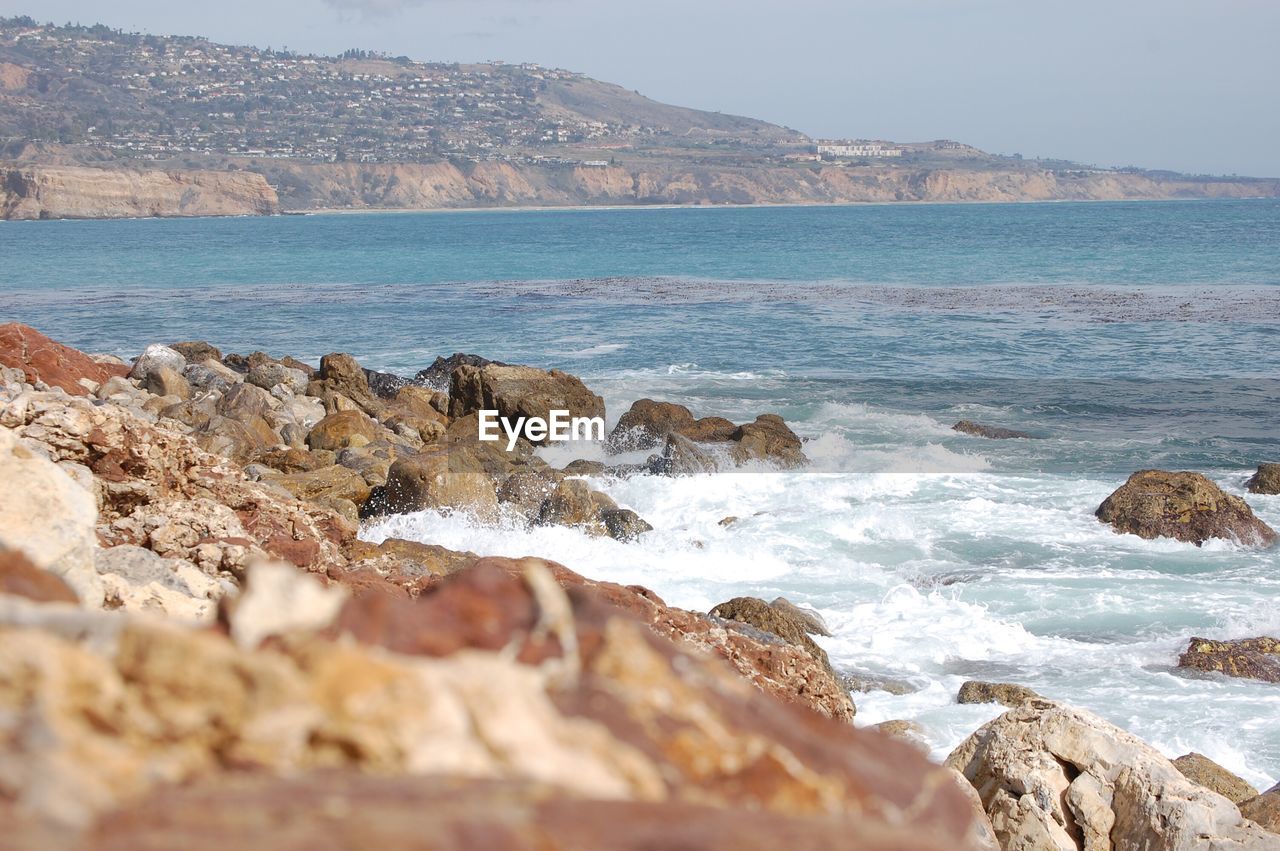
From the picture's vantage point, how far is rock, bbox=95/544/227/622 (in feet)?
14.8

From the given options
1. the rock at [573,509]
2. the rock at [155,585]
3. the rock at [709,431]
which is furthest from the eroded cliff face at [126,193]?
the rock at [155,585]

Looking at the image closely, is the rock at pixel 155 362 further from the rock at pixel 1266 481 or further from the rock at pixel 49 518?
the rock at pixel 1266 481

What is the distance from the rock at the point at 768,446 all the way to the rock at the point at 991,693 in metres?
8.67

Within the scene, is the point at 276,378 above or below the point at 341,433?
above

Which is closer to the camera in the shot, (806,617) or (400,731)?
(400,731)

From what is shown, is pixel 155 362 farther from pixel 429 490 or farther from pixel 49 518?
pixel 49 518

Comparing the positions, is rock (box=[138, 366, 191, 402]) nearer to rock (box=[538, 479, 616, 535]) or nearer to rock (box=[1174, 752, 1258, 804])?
rock (box=[538, 479, 616, 535])

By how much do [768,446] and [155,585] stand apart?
13631mm

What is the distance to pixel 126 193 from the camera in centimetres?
13150

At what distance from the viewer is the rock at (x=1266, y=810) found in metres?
6.15

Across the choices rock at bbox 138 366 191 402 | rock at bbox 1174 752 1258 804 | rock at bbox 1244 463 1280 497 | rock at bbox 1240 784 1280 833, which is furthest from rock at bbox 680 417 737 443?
rock at bbox 1240 784 1280 833

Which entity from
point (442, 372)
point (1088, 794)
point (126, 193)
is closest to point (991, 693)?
point (1088, 794)

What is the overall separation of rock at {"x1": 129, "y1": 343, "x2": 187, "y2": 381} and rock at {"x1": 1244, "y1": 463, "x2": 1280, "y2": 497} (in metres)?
16.7

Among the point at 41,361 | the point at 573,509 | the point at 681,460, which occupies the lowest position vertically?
the point at 573,509
